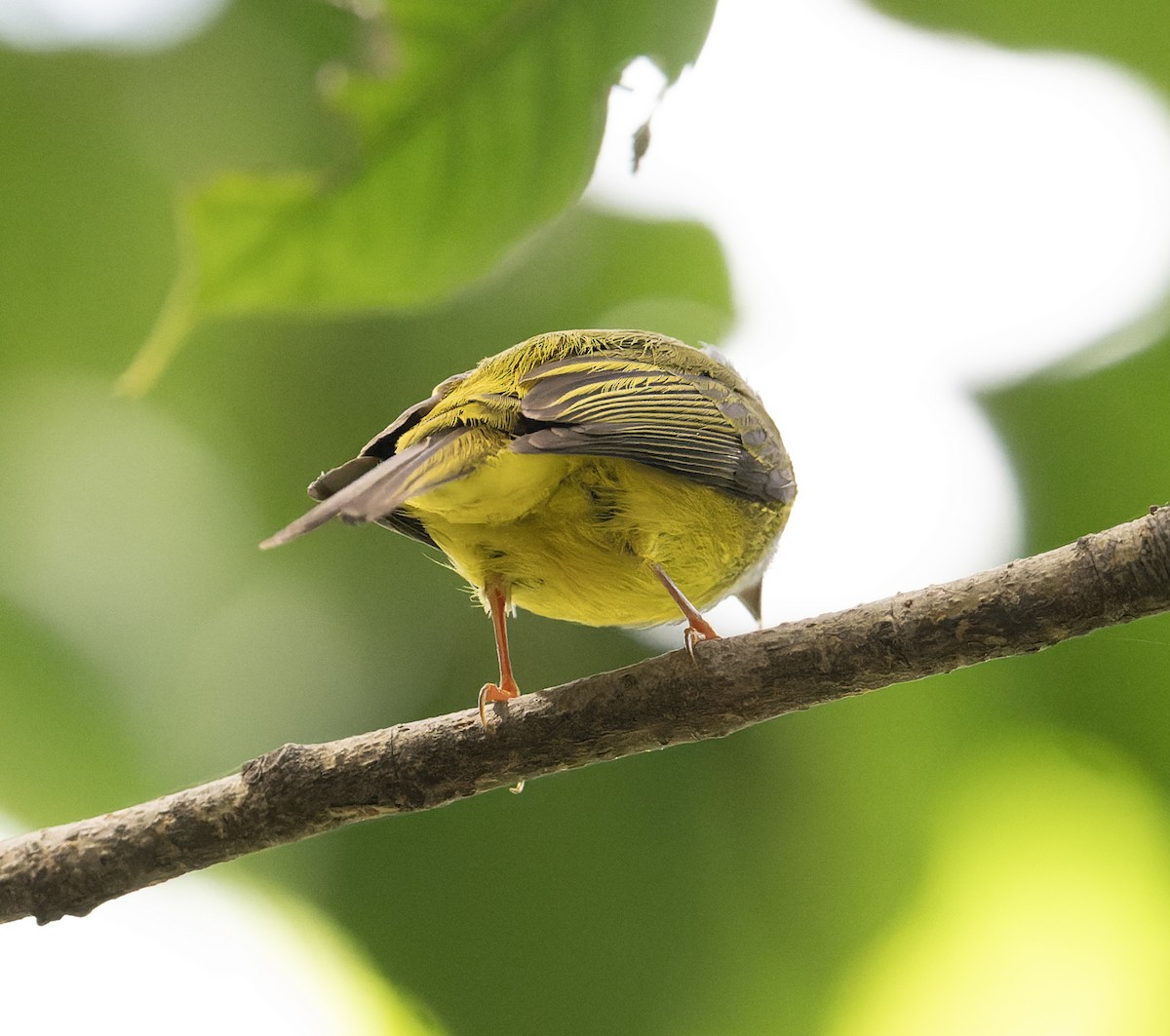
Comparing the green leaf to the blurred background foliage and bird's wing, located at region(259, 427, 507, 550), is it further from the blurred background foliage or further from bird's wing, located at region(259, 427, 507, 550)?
the blurred background foliage

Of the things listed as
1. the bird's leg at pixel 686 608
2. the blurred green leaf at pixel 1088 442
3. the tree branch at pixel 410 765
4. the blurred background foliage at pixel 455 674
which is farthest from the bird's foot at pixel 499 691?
the blurred green leaf at pixel 1088 442

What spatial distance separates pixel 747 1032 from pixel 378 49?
2.72m

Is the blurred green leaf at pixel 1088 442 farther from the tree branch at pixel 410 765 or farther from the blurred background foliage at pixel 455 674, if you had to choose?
the tree branch at pixel 410 765

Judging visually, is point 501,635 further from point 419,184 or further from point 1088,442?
point 1088,442

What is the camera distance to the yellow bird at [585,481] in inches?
87.0

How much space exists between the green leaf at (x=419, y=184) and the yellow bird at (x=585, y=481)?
1.36 feet

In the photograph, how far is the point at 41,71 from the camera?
299cm

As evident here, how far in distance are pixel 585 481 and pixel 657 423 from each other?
215mm

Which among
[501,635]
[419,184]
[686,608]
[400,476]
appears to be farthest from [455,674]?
[419,184]

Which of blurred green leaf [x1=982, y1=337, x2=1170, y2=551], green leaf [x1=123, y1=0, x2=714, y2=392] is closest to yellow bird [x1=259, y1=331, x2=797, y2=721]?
green leaf [x1=123, y1=0, x2=714, y2=392]

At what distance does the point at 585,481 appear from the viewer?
240cm

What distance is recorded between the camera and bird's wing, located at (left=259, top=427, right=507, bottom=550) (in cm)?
160

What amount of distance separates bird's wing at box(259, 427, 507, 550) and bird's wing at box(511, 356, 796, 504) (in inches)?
4.2

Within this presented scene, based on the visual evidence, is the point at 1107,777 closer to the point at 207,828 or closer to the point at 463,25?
the point at 207,828
